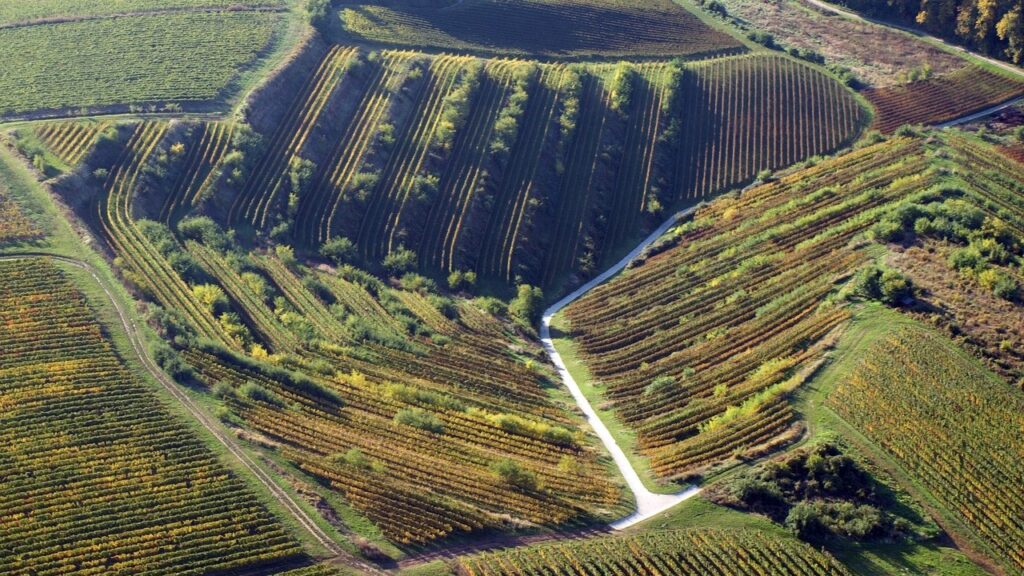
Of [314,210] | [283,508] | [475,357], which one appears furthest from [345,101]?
[283,508]

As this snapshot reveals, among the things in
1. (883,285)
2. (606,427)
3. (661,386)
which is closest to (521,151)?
(661,386)

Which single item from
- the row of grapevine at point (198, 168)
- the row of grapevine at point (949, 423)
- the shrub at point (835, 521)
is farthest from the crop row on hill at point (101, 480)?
the row of grapevine at point (949, 423)

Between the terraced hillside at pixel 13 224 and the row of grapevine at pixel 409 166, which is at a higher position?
the row of grapevine at pixel 409 166

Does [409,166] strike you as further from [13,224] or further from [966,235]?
[966,235]

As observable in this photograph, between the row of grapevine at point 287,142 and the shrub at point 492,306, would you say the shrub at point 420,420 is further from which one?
the row of grapevine at point 287,142

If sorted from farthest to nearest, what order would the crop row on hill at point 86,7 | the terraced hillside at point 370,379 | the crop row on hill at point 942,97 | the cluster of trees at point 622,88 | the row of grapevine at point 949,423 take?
the crop row on hill at point 86,7 → the cluster of trees at point 622,88 → the crop row on hill at point 942,97 → the terraced hillside at point 370,379 → the row of grapevine at point 949,423

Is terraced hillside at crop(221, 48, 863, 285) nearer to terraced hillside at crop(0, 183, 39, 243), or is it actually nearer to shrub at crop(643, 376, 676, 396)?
terraced hillside at crop(0, 183, 39, 243)

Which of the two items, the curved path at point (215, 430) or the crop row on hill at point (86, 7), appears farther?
the crop row on hill at point (86, 7)
